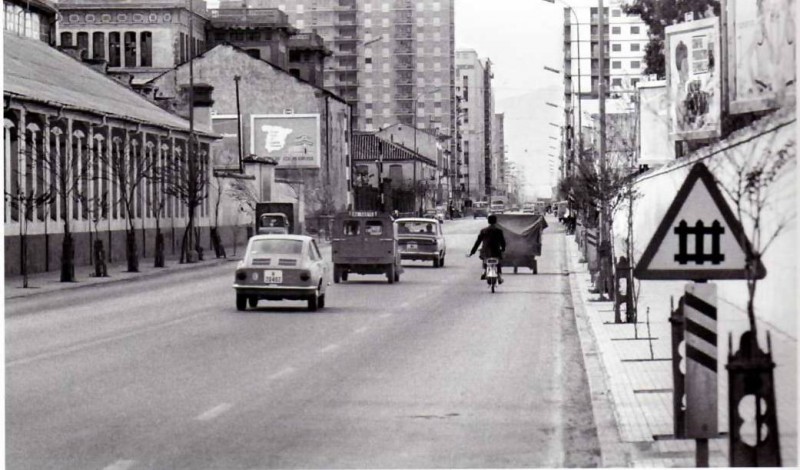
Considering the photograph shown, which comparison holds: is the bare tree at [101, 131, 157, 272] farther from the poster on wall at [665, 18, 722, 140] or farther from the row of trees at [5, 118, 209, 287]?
the poster on wall at [665, 18, 722, 140]

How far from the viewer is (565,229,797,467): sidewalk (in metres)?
9.79

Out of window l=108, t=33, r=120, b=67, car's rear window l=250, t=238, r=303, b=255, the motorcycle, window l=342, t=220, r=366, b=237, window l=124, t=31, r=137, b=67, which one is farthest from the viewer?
window l=124, t=31, r=137, b=67

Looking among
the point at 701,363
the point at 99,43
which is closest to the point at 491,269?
the point at 701,363

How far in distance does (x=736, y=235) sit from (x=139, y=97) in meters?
57.4

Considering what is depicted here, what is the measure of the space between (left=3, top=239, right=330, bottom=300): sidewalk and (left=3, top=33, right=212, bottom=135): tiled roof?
4.72 meters

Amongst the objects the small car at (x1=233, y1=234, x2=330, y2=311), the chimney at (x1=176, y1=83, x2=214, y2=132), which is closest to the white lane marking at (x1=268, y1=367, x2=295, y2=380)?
the small car at (x1=233, y1=234, x2=330, y2=311)

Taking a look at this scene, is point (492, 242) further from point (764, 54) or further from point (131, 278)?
point (764, 54)

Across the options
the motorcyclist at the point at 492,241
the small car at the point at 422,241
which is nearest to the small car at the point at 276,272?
the motorcyclist at the point at 492,241

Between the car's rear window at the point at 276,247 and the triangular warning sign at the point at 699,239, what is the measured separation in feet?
57.6

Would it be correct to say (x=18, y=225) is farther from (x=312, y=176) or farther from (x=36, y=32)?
(x=312, y=176)

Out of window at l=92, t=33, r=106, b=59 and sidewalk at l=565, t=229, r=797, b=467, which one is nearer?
sidewalk at l=565, t=229, r=797, b=467

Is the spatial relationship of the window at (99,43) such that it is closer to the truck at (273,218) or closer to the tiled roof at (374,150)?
the truck at (273,218)

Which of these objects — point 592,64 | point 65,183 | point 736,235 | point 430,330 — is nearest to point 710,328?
point 736,235

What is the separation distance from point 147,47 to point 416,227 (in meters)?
51.8
